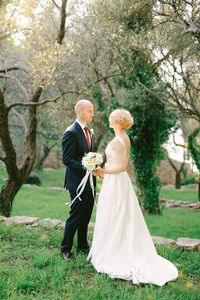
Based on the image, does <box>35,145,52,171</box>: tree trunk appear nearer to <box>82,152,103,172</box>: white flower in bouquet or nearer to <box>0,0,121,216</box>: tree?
<box>0,0,121,216</box>: tree

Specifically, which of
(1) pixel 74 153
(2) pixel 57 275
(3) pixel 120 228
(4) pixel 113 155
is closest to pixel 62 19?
(1) pixel 74 153

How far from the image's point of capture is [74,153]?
193 inches

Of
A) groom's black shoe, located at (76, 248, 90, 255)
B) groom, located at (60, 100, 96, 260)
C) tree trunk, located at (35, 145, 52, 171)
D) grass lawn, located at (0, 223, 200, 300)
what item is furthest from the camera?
tree trunk, located at (35, 145, 52, 171)

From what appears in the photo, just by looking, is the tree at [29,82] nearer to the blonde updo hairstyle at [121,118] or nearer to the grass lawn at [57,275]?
the grass lawn at [57,275]

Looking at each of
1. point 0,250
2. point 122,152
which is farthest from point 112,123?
point 0,250

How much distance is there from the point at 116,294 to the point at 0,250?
2284 mm

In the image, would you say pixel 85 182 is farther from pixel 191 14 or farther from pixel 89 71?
pixel 89 71

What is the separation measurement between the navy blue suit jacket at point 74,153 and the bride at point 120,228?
1.19 feet

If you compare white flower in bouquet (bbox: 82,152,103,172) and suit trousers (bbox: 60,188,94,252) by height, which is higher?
white flower in bouquet (bbox: 82,152,103,172)

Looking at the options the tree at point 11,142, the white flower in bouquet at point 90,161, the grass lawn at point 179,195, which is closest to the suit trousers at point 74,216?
the white flower in bouquet at point 90,161

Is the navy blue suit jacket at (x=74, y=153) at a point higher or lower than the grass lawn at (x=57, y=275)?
higher

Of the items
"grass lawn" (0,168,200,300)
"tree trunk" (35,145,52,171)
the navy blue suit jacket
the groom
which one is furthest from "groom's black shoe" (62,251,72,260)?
"tree trunk" (35,145,52,171)

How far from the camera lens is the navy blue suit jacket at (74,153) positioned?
4820mm

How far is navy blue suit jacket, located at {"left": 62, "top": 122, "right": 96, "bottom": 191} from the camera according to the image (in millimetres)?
4820
